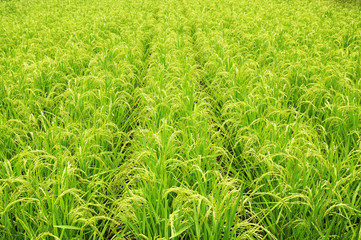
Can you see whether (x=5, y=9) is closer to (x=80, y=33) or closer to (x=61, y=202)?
(x=80, y=33)

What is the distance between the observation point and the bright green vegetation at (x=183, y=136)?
1.93m

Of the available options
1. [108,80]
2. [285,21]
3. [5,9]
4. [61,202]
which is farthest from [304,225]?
[5,9]

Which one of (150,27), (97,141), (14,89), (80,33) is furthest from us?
(150,27)

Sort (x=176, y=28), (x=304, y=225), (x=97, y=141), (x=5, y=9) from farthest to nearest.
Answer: (x=5, y=9) → (x=176, y=28) → (x=97, y=141) → (x=304, y=225)

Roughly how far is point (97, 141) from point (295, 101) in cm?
267

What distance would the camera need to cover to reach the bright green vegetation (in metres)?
1.93

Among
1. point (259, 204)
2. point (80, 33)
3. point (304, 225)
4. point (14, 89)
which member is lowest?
point (259, 204)

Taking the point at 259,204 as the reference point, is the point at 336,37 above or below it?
above

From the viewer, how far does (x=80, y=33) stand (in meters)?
6.86

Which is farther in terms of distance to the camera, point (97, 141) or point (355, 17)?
point (355, 17)

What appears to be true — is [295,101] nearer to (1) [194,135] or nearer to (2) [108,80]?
(1) [194,135]

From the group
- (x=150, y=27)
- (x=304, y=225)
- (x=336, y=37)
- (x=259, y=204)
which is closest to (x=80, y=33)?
(x=150, y=27)

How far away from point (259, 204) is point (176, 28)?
5.87m

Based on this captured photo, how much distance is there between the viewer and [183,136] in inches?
106
